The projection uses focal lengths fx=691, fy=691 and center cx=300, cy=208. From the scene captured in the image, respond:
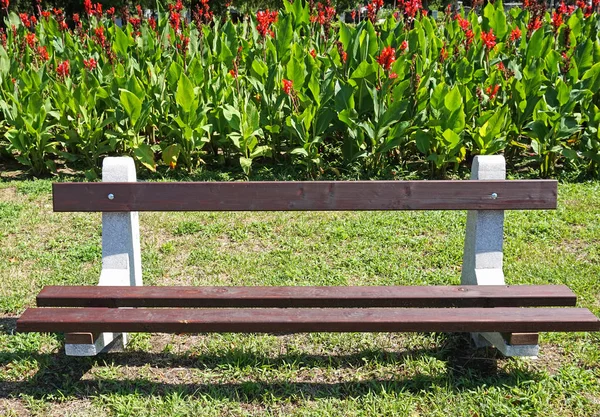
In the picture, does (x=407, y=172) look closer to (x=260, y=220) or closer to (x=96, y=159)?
(x=260, y=220)

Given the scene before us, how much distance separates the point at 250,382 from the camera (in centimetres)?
307

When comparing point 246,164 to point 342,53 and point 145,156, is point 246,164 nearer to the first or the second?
point 145,156

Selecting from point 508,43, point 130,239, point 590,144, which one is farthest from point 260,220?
point 508,43

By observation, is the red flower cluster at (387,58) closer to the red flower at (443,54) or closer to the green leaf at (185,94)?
the red flower at (443,54)

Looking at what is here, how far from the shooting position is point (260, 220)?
5.03 metres

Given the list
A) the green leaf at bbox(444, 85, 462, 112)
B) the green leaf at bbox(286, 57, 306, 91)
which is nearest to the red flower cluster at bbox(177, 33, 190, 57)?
the green leaf at bbox(286, 57, 306, 91)

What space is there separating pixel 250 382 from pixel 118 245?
879mm

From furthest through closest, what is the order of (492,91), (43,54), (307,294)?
(43,54) < (492,91) < (307,294)

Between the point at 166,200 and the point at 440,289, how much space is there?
1299mm

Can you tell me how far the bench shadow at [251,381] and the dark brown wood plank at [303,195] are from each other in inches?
29.2

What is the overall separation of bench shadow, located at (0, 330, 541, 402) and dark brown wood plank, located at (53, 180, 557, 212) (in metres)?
0.74

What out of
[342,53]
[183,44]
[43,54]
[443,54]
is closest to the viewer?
[342,53]

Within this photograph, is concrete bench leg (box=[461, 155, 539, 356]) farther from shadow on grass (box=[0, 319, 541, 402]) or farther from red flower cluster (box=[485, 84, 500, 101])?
red flower cluster (box=[485, 84, 500, 101])

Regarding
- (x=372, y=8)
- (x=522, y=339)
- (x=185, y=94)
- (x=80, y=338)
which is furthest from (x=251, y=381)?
(x=372, y=8)
